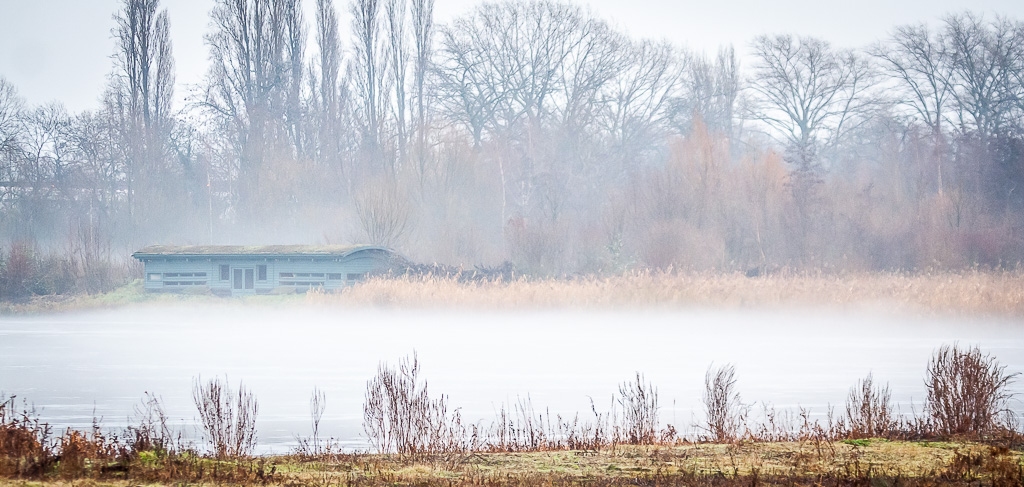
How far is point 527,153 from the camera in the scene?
47.4 metres

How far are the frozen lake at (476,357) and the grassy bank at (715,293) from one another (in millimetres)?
590

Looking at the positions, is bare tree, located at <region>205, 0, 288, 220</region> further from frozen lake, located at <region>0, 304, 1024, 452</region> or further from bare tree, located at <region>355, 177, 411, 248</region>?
frozen lake, located at <region>0, 304, 1024, 452</region>

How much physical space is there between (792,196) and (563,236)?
9771 mm

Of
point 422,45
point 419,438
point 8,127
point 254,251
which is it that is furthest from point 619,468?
point 8,127

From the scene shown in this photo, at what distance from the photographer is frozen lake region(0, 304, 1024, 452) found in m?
14.4

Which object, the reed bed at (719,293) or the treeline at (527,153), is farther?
the treeline at (527,153)

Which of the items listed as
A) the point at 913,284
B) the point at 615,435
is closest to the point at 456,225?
the point at 913,284

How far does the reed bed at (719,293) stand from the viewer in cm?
2553

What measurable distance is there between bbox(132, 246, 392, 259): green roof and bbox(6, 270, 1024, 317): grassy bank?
2.48m

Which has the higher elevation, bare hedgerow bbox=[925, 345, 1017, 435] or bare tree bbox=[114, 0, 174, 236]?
bare tree bbox=[114, 0, 174, 236]

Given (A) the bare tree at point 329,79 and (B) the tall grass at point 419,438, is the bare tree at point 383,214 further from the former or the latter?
(B) the tall grass at point 419,438

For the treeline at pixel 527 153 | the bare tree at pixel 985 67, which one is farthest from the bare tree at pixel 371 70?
the bare tree at pixel 985 67

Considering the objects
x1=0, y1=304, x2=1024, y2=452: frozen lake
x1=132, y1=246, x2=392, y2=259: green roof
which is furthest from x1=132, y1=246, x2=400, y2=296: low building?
x1=0, y1=304, x2=1024, y2=452: frozen lake

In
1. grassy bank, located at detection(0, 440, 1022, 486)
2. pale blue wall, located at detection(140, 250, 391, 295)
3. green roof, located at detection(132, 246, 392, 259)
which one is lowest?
grassy bank, located at detection(0, 440, 1022, 486)
